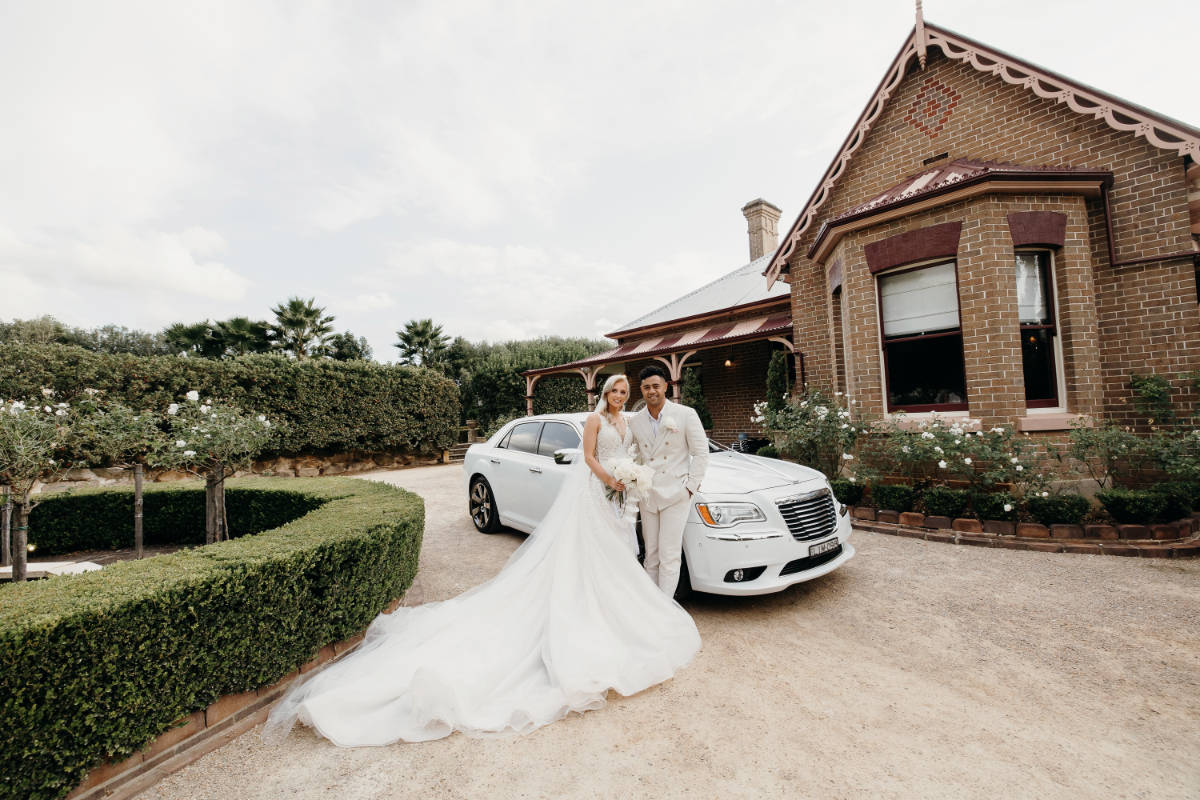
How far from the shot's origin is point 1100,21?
18.7 feet

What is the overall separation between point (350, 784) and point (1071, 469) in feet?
25.9

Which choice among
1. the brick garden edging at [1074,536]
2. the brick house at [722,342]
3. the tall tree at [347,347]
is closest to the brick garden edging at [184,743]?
the brick garden edging at [1074,536]

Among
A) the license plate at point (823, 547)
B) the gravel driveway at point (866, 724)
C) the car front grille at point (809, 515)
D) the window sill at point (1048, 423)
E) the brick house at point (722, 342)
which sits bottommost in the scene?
the gravel driveway at point (866, 724)

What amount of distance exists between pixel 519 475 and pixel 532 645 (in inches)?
119

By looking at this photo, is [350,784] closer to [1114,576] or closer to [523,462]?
[523,462]

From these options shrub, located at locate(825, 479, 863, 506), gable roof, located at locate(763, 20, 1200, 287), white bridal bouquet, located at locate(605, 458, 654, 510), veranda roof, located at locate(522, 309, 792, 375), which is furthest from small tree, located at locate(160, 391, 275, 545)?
veranda roof, located at locate(522, 309, 792, 375)

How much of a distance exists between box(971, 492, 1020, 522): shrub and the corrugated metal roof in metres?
8.13

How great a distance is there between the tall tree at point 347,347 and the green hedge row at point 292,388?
1150cm

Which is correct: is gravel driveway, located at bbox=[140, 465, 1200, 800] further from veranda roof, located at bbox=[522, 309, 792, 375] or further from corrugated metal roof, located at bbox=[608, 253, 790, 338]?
corrugated metal roof, located at bbox=[608, 253, 790, 338]

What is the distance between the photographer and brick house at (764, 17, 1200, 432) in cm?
626

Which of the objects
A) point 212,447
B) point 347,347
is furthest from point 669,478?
point 347,347

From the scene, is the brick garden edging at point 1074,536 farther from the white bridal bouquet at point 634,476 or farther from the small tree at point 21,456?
the small tree at point 21,456

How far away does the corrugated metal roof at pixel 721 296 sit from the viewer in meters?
14.1

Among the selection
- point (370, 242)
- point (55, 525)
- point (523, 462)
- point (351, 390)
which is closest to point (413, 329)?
point (351, 390)
